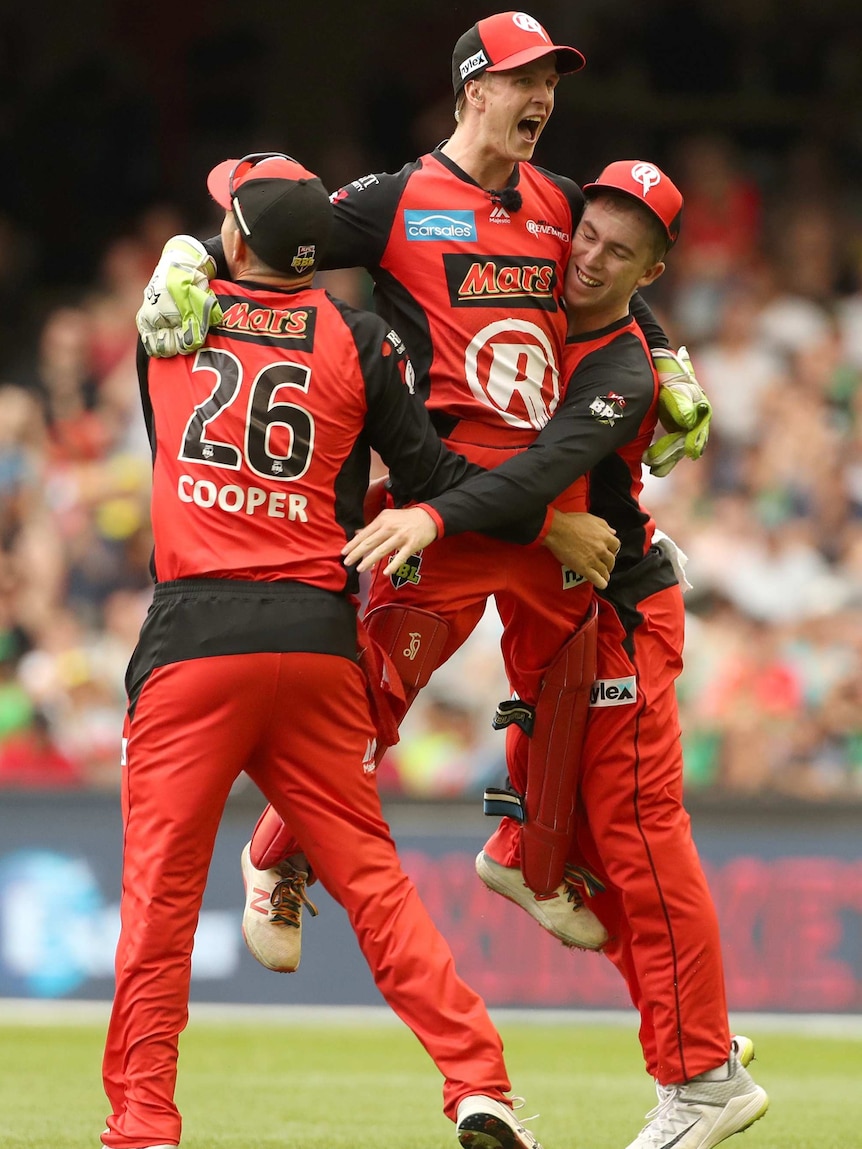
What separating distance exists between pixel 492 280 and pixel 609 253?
0.35m

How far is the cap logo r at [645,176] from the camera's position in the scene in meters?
5.00

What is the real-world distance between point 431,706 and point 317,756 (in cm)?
578

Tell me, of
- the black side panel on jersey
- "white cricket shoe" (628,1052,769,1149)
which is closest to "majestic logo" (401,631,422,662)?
the black side panel on jersey

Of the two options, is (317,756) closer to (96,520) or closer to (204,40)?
(96,520)

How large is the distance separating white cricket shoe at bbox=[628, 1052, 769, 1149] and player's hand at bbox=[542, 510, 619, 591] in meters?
1.45

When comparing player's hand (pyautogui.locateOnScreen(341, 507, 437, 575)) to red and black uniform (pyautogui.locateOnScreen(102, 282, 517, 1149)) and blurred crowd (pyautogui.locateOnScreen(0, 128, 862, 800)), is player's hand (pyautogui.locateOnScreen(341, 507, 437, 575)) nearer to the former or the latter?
red and black uniform (pyautogui.locateOnScreen(102, 282, 517, 1149))

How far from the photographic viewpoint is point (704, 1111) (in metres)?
→ 5.11

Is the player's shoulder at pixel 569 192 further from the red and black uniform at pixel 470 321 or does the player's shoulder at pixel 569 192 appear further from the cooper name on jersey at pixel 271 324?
the cooper name on jersey at pixel 271 324

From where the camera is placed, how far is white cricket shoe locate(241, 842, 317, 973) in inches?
205

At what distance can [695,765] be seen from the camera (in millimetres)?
9953

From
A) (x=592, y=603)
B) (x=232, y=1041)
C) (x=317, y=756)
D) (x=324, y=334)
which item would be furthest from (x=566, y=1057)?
(x=324, y=334)

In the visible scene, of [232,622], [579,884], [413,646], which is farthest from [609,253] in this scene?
[579,884]

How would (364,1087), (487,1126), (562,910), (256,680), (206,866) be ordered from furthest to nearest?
(364,1087) → (562,910) → (206,866) → (256,680) → (487,1126)

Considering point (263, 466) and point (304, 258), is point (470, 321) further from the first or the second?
point (263, 466)
